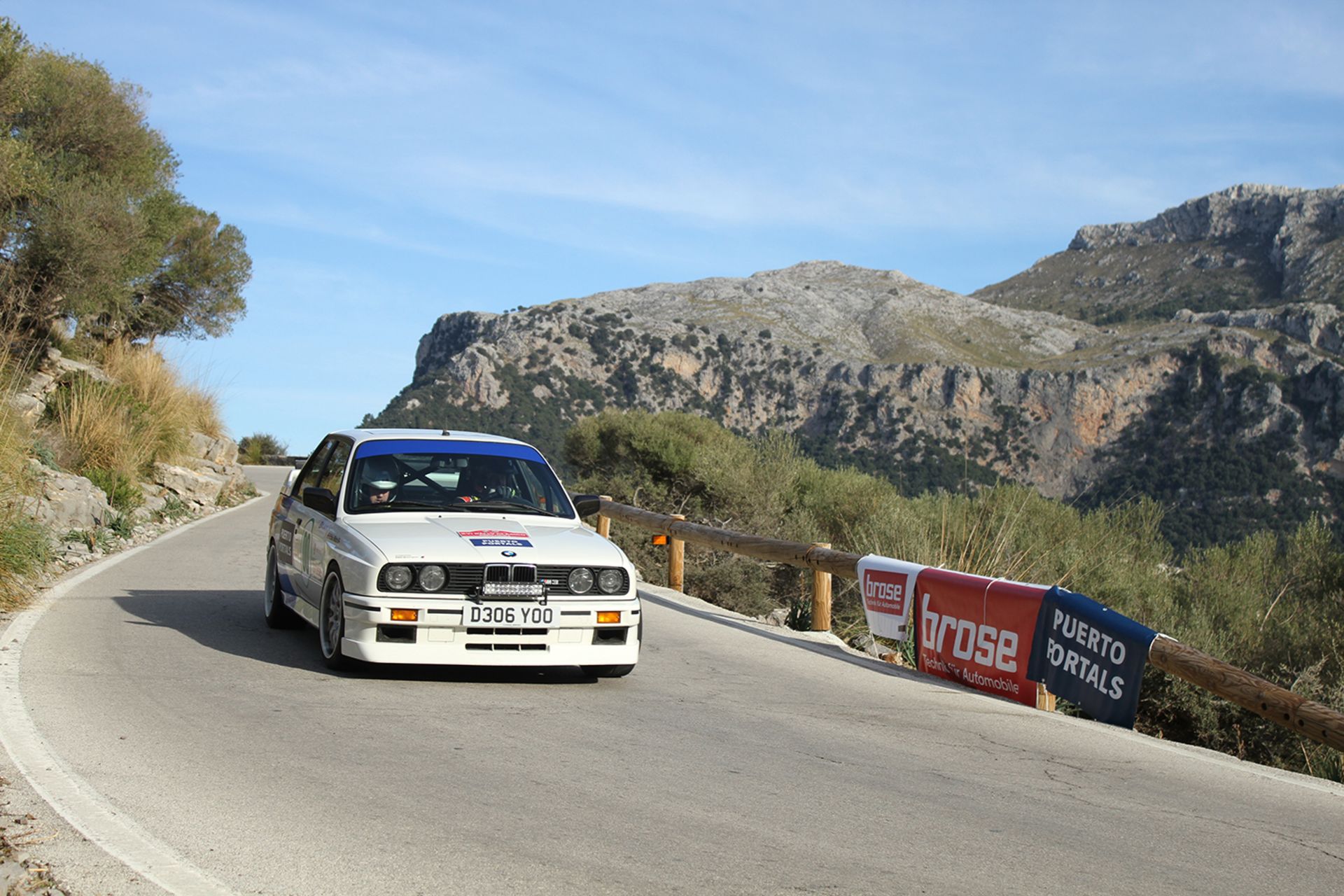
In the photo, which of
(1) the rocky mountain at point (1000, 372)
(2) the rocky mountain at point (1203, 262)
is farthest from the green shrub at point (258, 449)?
(2) the rocky mountain at point (1203, 262)

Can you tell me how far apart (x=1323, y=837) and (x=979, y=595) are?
409 centimetres

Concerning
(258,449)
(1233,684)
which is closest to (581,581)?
(1233,684)

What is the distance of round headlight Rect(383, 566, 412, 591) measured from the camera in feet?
25.1

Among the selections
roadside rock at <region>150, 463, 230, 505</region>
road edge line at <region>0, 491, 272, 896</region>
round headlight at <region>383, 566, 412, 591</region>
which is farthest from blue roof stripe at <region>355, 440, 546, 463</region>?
roadside rock at <region>150, 463, 230, 505</region>

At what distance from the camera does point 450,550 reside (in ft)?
25.5

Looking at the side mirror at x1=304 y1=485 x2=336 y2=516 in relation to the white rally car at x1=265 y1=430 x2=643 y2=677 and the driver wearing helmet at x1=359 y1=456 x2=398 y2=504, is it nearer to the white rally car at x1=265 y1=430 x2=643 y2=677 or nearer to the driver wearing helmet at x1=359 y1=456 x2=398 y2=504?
the white rally car at x1=265 y1=430 x2=643 y2=677

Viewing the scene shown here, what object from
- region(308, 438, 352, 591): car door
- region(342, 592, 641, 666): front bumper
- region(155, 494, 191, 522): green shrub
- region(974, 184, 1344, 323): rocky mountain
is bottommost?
region(155, 494, 191, 522): green shrub

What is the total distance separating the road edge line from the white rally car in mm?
1899

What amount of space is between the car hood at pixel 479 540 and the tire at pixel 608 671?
2.48 feet

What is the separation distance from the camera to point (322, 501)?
874 centimetres

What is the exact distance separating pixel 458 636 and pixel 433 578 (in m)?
0.39

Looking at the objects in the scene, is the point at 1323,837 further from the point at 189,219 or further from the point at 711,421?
the point at 189,219

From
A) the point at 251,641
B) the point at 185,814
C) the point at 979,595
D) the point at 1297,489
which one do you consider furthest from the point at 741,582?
the point at 1297,489

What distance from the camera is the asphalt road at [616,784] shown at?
15.0ft
